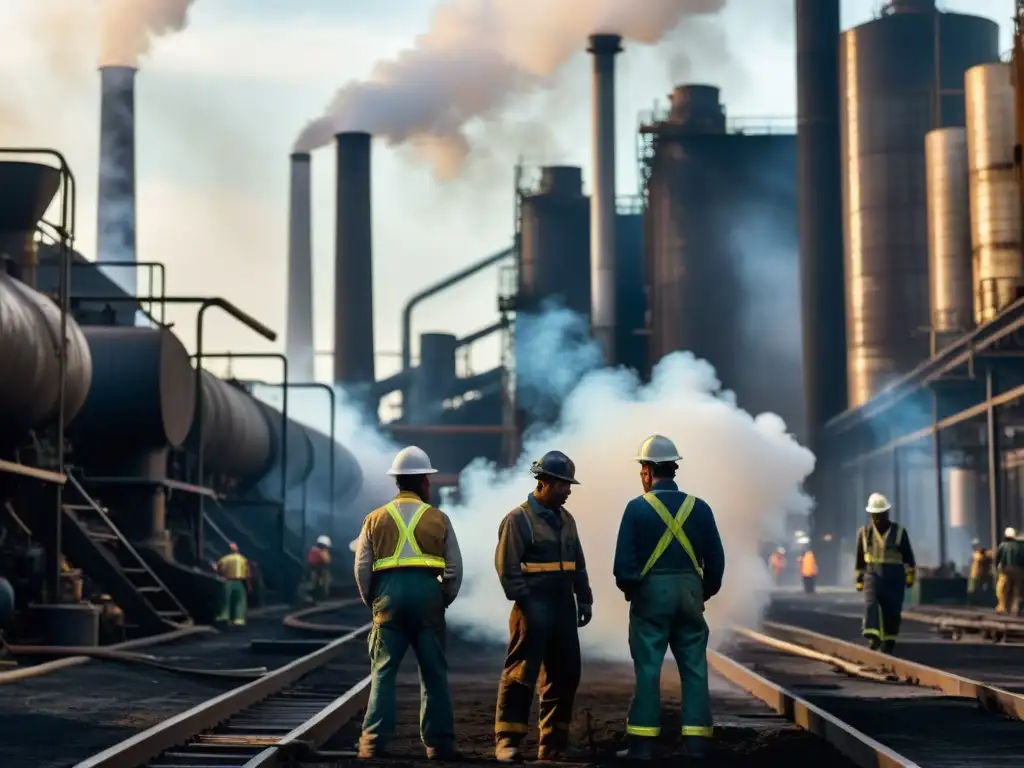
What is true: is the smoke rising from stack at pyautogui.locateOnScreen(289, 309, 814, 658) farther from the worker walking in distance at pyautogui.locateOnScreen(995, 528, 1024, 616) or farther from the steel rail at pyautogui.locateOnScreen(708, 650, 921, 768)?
the worker walking in distance at pyautogui.locateOnScreen(995, 528, 1024, 616)

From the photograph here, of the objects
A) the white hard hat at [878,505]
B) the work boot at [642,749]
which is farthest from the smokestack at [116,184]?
the work boot at [642,749]

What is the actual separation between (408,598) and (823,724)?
2.89 m

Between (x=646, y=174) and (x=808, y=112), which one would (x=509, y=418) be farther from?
(x=808, y=112)

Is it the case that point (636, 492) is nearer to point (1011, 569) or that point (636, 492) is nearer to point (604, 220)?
point (1011, 569)

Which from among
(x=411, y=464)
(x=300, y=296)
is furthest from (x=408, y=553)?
(x=300, y=296)

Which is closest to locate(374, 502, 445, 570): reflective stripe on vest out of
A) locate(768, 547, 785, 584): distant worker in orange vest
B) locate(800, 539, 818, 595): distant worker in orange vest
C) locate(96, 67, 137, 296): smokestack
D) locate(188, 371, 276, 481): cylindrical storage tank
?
locate(188, 371, 276, 481): cylindrical storage tank

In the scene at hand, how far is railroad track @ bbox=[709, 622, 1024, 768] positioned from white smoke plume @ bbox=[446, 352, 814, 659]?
1.93 m

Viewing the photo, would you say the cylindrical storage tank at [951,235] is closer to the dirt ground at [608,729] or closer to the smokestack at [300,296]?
the smokestack at [300,296]

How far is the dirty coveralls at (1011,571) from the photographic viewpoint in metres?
27.7

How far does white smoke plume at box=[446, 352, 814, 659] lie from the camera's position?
20453mm

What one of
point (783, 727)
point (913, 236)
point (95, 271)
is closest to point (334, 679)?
point (783, 727)

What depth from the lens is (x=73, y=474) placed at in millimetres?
23484

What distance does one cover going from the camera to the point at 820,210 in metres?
55.7

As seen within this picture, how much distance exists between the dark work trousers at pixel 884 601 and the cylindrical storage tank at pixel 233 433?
12.5 metres
